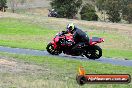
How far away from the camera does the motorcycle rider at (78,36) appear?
24.2m

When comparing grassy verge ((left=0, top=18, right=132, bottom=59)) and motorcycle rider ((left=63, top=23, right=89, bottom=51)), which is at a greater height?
motorcycle rider ((left=63, top=23, right=89, bottom=51))

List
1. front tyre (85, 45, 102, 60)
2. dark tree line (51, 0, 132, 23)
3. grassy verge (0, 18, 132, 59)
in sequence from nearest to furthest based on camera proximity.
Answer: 1. front tyre (85, 45, 102, 60)
2. grassy verge (0, 18, 132, 59)
3. dark tree line (51, 0, 132, 23)

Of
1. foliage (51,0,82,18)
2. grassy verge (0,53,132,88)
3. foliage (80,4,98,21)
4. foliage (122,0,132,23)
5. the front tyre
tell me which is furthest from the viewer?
foliage (122,0,132,23)

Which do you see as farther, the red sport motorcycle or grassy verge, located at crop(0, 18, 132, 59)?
grassy verge, located at crop(0, 18, 132, 59)

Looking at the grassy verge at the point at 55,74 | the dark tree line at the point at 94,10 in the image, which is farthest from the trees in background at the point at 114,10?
the grassy verge at the point at 55,74

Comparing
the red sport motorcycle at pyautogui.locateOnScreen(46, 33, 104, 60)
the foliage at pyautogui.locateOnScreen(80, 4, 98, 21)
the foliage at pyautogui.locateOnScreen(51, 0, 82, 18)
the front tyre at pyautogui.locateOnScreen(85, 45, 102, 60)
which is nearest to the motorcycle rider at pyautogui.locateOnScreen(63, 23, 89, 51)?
the red sport motorcycle at pyautogui.locateOnScreen(46, 33, 104, 60)

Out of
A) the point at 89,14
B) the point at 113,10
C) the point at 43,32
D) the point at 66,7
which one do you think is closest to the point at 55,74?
the point at 43,32

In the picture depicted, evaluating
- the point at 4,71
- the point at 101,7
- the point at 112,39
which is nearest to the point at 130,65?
the point at 4,71

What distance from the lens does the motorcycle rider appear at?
24234 mm

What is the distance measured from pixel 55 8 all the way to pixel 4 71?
55.6 m

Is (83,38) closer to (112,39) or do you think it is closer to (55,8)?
(112,39)

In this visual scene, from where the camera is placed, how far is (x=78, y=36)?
2444 cm

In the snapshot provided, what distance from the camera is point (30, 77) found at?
15.7 m

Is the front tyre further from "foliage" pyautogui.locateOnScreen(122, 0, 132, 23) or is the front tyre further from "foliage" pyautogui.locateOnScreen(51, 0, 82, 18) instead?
"foliage" pyautogui.locateOnScreen(122, 0, 132, 23)
